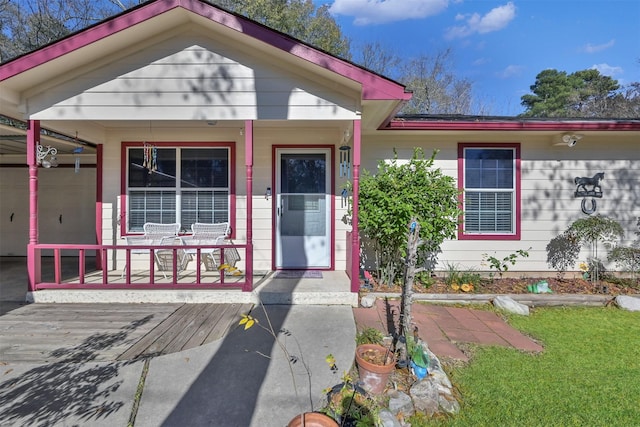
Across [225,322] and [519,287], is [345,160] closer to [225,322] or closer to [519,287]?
[225,322]

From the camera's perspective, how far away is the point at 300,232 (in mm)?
5645

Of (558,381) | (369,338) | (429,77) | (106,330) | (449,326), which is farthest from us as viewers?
(429,77)

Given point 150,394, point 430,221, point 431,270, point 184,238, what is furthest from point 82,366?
point 431,270

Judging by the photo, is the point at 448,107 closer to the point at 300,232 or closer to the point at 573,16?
the point at 573,16

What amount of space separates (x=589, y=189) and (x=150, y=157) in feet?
→ 24.2

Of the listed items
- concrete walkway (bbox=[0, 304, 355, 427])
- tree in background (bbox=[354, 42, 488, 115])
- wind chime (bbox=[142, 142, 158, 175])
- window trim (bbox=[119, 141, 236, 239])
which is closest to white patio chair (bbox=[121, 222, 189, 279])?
window trim (bbox=[119, 141, 236, 239])

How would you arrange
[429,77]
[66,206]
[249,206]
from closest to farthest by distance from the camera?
[249,206], [66,206], [429,77]

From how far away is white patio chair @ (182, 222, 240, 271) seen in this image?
525 centimetres

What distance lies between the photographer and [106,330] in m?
3.40

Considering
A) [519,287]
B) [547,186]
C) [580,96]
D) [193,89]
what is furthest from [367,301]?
[580,96]

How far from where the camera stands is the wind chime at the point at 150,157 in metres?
5.41

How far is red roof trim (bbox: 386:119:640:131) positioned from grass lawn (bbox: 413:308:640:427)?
2951 mm

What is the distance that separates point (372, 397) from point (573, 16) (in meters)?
12.7

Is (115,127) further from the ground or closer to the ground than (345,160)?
further from the ground
